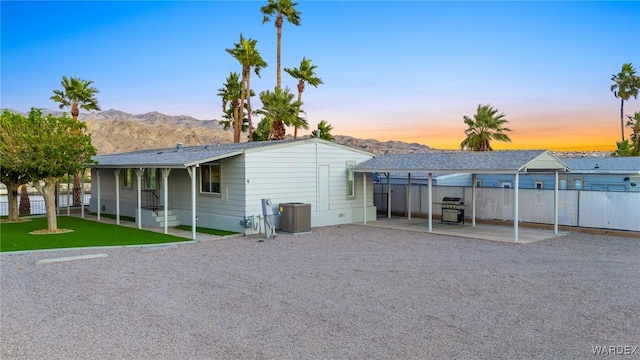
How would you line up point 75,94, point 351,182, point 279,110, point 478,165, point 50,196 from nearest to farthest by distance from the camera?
1. point 478,165
2. point 50,196
3. point 351,182
4. point 75,94
5. point 279,110

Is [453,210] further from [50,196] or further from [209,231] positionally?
[50,196]

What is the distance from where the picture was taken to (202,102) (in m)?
93.1

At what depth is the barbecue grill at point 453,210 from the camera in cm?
1712

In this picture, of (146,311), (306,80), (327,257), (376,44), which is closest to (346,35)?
(376,44)

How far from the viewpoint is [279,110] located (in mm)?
29328

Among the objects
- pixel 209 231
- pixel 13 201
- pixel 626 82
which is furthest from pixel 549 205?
pixel 626 82

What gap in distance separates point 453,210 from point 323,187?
16.6 feet

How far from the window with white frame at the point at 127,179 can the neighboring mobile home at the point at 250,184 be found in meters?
0.61

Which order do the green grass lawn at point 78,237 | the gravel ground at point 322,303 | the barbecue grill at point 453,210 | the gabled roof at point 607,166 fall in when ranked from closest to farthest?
the gravel ground at point 322,303, the green grass lawn at point 78,237, the barbecue grill at point 453,210, the gabled roof at point 607,166

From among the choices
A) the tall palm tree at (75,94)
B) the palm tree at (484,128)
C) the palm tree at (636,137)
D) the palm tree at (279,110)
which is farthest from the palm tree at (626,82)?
the tall palm tree at (75,94)

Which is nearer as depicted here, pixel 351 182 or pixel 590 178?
pixel 351 182

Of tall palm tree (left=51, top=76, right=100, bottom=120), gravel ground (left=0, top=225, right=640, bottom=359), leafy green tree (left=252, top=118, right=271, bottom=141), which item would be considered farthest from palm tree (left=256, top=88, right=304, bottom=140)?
gravel ground (left=0, top=225, right=640, bottom=359)

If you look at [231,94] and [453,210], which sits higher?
[231,94]

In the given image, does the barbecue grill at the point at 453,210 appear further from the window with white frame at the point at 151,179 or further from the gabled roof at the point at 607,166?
the window with white frame at the point at 151,179
